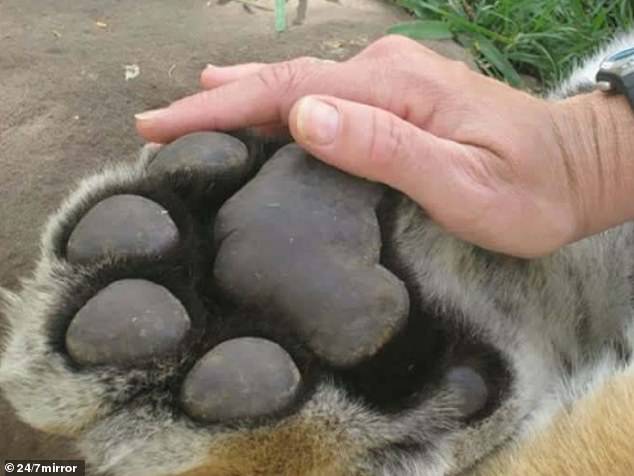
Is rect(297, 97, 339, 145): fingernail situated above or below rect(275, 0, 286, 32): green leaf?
above

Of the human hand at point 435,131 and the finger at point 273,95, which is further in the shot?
the finger at point 273,95

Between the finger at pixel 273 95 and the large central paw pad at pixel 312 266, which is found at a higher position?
the large central paw pad at pixel 312 266

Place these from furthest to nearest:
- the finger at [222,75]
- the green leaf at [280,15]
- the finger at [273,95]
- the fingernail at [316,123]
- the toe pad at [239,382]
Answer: the green leaf at [280,15], the finger at [222,75], the finger at [273,95], the fingernail at [316,123], the toe pad at [239,382]

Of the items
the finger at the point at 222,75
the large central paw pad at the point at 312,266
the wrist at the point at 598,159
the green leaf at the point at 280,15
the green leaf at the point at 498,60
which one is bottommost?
the green leaf at the point at 498,60

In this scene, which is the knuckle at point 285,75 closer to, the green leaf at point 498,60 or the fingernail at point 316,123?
the fingernail at point 316,123

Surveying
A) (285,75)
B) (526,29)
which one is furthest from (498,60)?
(285,75)

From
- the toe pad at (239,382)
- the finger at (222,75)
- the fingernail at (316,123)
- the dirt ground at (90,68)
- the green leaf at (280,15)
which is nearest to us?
the toe pad at (239,382)

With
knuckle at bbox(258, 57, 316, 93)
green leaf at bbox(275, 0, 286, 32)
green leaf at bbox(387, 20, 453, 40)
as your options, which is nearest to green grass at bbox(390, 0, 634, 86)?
green leaf at bbox(387, 20, 453, 40)

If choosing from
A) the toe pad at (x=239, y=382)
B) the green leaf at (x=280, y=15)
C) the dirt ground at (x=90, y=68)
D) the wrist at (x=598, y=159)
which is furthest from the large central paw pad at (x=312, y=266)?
the green leaf at (x=280, y=15)

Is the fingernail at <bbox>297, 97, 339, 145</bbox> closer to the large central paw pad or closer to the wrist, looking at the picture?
Result: the large central paw pad
